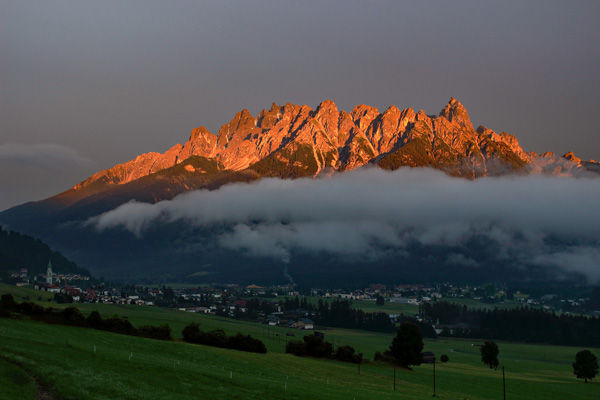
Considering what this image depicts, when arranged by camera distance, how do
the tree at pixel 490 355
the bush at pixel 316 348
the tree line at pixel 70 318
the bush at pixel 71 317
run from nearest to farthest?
1. the tree line at pixel 70 318
2. the bush at pixel 71 317
3. the bush at pixel 316 348
4. the tree at pixel 490 355

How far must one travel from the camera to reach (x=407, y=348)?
130m

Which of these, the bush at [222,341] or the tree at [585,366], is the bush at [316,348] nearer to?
the bush at [222,341]

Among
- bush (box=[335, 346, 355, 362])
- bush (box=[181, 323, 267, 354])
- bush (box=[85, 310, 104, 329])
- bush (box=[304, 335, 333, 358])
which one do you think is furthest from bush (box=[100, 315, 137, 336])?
bush (box=[335, 346, 355, 362])

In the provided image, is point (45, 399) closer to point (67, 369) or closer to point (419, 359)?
point (67, 369)

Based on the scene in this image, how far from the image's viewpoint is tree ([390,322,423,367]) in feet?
427

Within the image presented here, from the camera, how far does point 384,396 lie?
71.1 metres

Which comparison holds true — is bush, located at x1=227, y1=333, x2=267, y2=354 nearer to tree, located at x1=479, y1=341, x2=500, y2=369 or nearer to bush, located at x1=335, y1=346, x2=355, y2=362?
bush, located at x1=335, y1=346, x2=355, y2=362

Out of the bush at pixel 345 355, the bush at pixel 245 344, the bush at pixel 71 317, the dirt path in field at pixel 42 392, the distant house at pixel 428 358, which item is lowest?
the distant house at pixel 428 358

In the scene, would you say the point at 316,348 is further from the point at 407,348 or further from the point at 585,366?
the point at 585,366

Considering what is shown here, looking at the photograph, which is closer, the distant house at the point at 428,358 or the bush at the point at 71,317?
the bush at the point at 71,317

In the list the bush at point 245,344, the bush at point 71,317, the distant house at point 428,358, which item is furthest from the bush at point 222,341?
the distant house at point 428,358

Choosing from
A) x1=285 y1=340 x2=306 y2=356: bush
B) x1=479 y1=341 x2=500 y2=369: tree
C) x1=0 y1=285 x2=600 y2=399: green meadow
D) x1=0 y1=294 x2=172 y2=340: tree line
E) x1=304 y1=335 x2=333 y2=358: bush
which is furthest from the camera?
x1=479 y1=341 x2=500 y2=369: tree

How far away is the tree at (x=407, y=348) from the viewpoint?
130 meters

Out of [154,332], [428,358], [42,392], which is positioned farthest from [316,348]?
[42,392]
